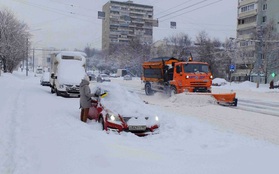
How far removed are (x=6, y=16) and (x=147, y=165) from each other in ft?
181

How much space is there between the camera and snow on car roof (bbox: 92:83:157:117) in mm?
9461

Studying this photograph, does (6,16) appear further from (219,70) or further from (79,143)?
(79,143)

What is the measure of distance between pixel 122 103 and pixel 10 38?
48.8 m

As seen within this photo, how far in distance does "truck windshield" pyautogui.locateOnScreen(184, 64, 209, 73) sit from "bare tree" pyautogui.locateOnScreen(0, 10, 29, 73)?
33.1 metres

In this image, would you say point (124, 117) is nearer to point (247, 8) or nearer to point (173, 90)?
point (173, 90)

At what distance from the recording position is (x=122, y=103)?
32.7 feet

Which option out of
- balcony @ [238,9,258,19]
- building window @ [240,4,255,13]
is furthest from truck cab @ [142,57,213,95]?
building window @ [240,4,255,13]

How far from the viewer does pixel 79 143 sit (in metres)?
7.25

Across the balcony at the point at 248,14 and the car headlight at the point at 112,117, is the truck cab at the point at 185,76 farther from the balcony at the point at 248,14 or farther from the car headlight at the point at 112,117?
the balcony at the point at 248,14

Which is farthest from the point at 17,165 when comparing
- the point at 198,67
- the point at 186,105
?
the point at 198,67

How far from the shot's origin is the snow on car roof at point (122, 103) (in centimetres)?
946

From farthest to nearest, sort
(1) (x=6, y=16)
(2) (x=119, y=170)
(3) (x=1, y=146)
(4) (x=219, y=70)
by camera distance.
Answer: (4) (x=219, y=70)
(1) (x=6, y=16)
(3) (x=1, y=146)
(2) (x=119, y=170)

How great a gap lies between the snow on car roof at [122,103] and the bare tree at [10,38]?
3788 centimetres

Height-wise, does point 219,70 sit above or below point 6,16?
below
